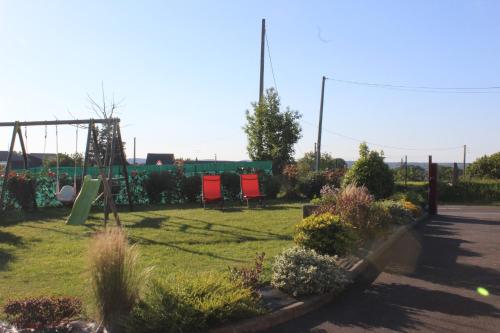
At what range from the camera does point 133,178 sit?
19375 mm

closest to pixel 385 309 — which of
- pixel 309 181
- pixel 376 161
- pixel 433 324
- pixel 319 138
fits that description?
pixel 433 324

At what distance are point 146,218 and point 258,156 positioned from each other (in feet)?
48.4


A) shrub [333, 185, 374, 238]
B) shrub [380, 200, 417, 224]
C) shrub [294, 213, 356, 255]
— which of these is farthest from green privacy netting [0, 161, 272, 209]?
shrub [294, 213, 356, 255]

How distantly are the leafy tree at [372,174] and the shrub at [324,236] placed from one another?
7.17 meters

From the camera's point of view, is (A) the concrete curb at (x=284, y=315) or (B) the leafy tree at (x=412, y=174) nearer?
(A) the concrete curb at (x=284, y=315)

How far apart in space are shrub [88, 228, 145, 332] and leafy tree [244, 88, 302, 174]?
2191cm

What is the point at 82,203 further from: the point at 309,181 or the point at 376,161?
the point at 309,181

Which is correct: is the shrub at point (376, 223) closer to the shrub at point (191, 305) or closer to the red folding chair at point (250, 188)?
the shrub at point (191, 305)


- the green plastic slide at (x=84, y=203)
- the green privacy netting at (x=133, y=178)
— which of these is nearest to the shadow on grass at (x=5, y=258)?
the green plastic slide at (x=84, y=203)

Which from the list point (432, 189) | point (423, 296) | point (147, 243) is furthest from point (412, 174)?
point (423, 296)

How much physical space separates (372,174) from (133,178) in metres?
8.85

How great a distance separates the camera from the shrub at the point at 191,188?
19.6m

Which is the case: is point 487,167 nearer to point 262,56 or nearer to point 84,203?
point 262,56

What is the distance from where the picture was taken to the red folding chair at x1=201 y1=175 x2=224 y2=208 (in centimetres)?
1691
